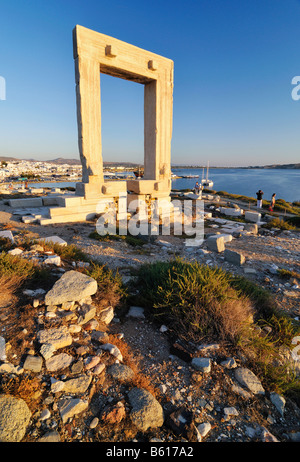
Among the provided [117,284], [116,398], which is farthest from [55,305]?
[116,398]

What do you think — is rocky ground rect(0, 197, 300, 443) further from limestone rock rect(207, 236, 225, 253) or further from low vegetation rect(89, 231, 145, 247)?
limestone rock rect(207, 236, 225, 253)

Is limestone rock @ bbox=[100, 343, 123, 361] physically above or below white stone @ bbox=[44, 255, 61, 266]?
below

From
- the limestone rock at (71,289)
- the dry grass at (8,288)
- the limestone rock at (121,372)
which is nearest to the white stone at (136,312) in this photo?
the limestone rock at (71,289)

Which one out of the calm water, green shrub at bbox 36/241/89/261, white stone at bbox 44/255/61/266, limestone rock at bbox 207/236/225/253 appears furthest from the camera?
the calm water

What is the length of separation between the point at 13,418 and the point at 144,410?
990 millimetres

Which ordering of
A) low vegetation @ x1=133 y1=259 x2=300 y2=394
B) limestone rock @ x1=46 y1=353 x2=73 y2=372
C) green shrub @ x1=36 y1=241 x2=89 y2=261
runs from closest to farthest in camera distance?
limestone rock @ x1=46 y1=353 x2=73 y2=372 → low vegetation @ x1=133 y1=259 x2=300 y2=394 → green shrub @ x1=36 y1=241 x2=89 y2=261

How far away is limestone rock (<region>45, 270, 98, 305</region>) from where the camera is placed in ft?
9.48

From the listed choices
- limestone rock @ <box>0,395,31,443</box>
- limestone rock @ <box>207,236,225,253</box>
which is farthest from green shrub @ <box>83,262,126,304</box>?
limestone rock @ <box>207,236,225,253</box>

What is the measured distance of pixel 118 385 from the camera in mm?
2188

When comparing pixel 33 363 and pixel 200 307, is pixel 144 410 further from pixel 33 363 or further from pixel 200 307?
pixel 200 307

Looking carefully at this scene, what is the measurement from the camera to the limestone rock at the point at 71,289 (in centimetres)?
289

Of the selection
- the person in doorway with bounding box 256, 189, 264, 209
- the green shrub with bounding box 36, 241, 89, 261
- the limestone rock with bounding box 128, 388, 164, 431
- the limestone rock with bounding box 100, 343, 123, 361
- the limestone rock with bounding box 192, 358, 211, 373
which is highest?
the person in doorway with bounding box 256, 189, 264, 209
